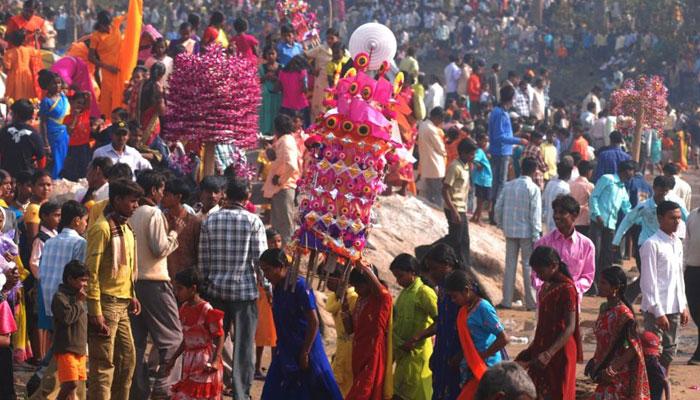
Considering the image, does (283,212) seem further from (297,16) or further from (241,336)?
(297,16)

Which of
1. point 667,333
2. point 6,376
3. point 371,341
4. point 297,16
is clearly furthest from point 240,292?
point 297,16

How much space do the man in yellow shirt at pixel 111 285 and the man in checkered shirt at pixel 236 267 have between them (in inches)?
36.5

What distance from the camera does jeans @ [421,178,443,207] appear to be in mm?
18719

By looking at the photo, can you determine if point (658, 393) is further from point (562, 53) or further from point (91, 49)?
point (562, 53)

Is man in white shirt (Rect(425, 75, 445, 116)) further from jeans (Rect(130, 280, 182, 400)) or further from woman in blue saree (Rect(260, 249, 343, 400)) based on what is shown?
woman in blue saree (Rect(260, 249, 343, 400))

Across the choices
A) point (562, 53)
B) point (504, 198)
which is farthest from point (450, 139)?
point (562, 53)

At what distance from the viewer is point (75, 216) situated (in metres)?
9.46

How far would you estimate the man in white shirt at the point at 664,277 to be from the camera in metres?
A: 10.8

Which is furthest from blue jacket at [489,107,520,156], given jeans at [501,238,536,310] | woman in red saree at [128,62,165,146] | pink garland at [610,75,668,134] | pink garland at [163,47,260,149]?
pink garland at [163,47,260,149]

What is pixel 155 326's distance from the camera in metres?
9.48

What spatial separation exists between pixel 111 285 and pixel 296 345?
124cm

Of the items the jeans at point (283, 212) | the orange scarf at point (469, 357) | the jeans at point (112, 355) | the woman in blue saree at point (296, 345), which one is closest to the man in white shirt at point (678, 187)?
the jeans at point (283, 212)

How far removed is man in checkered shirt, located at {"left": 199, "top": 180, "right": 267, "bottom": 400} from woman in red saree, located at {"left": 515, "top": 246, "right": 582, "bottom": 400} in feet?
7.40

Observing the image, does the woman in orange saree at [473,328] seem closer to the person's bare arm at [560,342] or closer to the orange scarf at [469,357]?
the orange scarf at [469,357]
